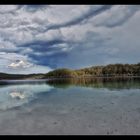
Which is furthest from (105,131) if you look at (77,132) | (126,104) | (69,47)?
(69,47)

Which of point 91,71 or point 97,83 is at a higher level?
point 91,71

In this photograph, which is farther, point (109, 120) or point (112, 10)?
point (112, 10)

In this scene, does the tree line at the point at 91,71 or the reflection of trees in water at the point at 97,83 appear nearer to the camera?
the tree line at the point at 91,71

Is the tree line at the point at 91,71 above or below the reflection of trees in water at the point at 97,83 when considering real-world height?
above

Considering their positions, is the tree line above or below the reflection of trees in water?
above

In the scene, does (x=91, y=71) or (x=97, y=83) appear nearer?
(x=91, y=71)

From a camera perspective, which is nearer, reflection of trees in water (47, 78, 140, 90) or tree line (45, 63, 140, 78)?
tree line (45, 63, 140, 78)

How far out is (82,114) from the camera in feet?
22.1
